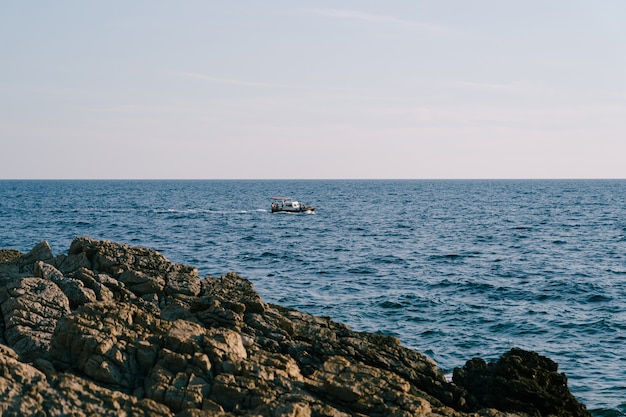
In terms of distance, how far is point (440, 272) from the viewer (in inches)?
1912

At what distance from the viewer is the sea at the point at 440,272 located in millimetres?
28859

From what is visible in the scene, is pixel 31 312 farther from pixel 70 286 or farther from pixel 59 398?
pixel 59 398

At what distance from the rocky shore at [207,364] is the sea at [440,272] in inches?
285

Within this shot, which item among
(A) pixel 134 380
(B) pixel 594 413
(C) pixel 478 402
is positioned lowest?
(B) pixel 594 413

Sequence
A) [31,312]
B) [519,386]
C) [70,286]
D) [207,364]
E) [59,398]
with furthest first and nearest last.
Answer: [70,286]
[31,312]
[519,386]
[207,364]
[59,398]

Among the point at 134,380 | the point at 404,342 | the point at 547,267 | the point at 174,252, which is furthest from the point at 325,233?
the point at 134,380

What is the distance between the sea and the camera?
94.7ft

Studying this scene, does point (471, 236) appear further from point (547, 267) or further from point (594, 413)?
point (594, 413)

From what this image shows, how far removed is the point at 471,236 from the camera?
76.0 m

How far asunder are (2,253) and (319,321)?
1921 cm

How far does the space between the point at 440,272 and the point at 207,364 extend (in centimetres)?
3631

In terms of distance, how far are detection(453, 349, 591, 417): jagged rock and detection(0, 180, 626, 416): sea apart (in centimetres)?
444

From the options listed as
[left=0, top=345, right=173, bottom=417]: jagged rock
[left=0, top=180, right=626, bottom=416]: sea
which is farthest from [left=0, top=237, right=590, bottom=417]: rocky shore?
[left=0, top=180, right=626, bottom=416]: sea

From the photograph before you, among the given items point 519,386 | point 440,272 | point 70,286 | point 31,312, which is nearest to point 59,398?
point 31,312
